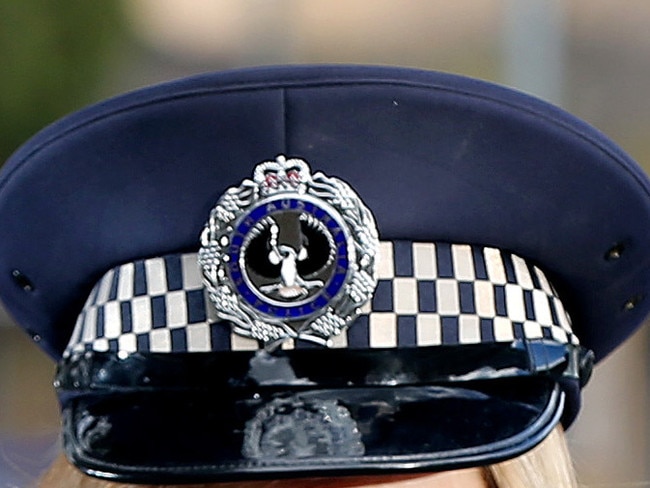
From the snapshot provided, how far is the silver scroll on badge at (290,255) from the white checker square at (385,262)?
19 millimetres

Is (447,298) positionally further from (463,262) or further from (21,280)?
(21,280)

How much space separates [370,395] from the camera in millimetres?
1011

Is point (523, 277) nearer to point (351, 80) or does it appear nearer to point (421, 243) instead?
point (421, 243)

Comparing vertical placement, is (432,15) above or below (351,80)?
below

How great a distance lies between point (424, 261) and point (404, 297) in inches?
1.6

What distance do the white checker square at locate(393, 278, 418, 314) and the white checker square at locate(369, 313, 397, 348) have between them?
11 mm

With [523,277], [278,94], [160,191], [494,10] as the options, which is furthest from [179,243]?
[494,10]

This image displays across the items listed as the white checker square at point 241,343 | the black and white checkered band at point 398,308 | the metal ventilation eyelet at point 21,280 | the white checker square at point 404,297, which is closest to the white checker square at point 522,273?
the black and white checkered band at point 398,308

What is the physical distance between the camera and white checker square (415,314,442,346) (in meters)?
1.04

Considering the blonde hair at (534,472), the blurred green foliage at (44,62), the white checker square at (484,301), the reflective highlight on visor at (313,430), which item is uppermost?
the white checker square at (484,301)

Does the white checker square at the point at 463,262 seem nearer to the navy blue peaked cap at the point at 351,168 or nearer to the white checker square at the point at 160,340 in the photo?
the navy blue peaked cap at the point at 351,168

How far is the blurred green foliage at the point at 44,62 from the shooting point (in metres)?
4.28

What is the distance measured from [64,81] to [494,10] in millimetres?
1465

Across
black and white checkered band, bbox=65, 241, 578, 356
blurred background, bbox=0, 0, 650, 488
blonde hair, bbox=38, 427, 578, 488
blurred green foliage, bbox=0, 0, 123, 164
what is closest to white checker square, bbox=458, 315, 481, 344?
black and white checkered band, bbox=65, 241, 578, 356
